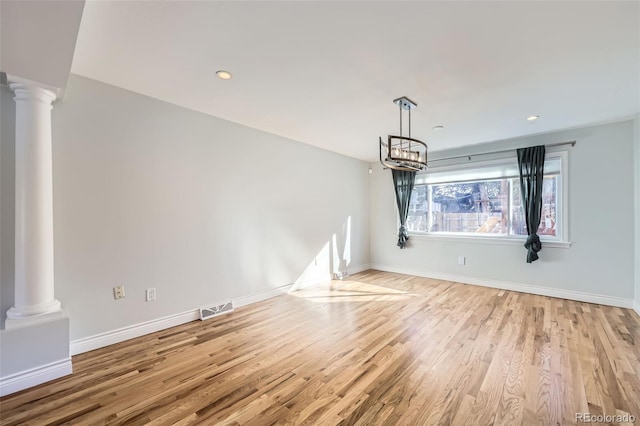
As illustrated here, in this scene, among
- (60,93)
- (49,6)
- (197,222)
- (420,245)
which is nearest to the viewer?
(49,6)

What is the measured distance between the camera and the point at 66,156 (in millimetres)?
2344

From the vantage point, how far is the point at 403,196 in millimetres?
5504

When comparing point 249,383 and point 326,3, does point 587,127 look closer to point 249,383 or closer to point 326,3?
point 326,3

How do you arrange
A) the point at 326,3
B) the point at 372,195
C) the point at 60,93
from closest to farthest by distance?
the point at 326,3
the point at 60,93
the point at 372,195

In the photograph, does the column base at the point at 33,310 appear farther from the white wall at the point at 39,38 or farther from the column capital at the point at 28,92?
the white wall at the point at 39,38

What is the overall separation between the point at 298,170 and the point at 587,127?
4.21 m

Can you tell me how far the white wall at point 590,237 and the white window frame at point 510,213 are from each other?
0.21 ft

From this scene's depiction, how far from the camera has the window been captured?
4.07m

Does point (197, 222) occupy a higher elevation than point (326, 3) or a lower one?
lower

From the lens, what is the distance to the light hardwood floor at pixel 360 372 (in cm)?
169

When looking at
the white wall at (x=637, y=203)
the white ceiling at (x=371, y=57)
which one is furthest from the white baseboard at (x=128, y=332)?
the white wall at (x=637, y=203)

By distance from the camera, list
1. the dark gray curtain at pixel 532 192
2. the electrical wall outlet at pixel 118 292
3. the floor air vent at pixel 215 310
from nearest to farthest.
A: the electrical wall outlet at pixel 118 292 < the floor air vent at pixel 215 310 < the dark gray curtain at pixel 532 192

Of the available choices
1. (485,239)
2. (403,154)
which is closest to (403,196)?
(485,239)

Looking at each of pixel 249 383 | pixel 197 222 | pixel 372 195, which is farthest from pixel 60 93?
pixel 372 195
